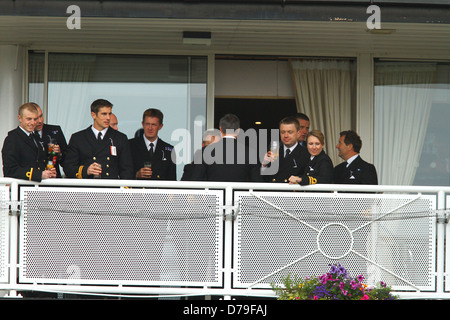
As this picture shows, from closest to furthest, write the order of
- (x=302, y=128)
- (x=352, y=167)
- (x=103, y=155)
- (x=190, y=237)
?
(x=190, y=237) < (x=103, y=155) < (x=352, y=167) < (x=302, y=128)

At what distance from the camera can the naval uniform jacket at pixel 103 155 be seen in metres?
8.06

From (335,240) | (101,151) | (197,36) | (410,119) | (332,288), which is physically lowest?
(332,288)

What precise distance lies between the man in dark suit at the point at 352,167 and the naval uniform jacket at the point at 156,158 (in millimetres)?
2031

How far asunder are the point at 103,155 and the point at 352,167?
277cm

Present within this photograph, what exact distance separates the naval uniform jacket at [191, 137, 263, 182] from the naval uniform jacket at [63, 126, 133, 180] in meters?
0.75

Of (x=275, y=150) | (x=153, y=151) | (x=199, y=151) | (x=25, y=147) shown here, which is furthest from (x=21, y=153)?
(x=275, y=150)

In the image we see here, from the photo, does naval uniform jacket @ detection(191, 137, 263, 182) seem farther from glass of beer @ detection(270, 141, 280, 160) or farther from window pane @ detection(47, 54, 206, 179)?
window pane @ detection(47, 54, 206, 179)

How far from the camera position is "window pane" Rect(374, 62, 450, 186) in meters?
10.9

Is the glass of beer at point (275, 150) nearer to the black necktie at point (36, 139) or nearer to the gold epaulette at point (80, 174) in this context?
the gold epaulette at point (80, 174)

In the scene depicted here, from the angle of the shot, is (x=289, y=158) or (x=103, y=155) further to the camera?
(x=289, y=158)

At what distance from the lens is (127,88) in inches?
421

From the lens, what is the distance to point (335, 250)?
739cm

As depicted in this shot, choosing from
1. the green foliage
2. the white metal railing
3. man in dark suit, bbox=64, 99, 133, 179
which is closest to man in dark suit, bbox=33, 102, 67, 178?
man in dark suit, bbox=64, 99, 133, 179

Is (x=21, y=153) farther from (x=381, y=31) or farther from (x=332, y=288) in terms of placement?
(x=381, y=31)
